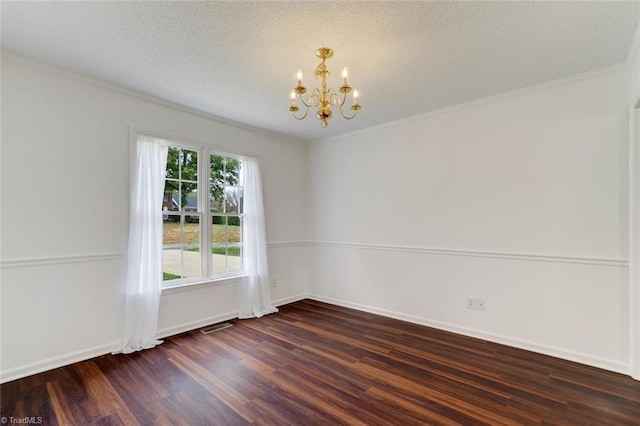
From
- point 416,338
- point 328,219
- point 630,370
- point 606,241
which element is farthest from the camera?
point 328,219

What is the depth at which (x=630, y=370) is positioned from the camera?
8.33 ft

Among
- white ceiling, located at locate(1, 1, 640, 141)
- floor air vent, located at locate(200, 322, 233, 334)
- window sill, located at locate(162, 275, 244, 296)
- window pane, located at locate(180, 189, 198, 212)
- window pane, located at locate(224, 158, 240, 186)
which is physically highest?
white ceiling, located at locate(1, 1, 640, 141)

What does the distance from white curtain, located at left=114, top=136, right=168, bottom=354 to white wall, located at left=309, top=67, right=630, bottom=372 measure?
2.59m

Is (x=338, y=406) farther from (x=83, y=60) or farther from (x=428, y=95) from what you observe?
(x=83, y=60)

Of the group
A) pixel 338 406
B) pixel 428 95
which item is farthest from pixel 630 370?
pixel 428 95

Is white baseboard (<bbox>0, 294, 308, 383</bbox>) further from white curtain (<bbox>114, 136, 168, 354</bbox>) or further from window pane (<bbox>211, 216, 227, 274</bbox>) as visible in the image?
window pane (<bbox>211, 216, 227, 274</bbox>)

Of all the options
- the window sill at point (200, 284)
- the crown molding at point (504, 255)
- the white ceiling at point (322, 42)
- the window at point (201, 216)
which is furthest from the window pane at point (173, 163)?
the crown molding at point (504, 255)

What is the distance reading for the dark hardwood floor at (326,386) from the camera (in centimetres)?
206

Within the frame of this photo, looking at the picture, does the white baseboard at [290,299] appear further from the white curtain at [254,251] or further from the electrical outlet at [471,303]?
the electrical outlet at [471,303]

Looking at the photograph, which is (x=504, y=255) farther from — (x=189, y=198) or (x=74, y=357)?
(x=74, y=357)

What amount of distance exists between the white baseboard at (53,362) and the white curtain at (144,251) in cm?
16

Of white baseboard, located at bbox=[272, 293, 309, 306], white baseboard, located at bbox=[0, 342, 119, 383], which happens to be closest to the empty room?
white baseboard, located at bbox=[0, 342, 119, 383]

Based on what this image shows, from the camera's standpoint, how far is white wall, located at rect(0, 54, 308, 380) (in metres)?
2.54

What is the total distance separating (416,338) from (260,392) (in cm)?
185
